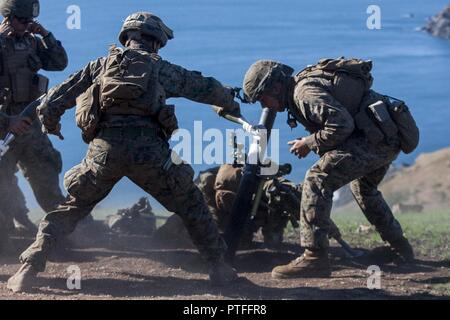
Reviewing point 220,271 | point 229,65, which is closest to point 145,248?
point 220,271

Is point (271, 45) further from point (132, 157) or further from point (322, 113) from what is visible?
point (132, 157)

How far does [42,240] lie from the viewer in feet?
25.7

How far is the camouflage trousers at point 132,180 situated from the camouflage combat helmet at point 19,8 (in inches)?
73.4

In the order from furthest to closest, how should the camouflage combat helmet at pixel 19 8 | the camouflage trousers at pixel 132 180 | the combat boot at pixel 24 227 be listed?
the combat boot at pixel 24 227
the camouflage combat helmet at pixel 19 8
the camouflage trousers at pixel 132 180

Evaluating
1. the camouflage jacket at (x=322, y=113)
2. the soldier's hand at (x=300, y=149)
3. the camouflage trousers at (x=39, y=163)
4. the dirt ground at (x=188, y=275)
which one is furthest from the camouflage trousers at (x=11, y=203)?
the camouflage jacket at (x=322, y=113)

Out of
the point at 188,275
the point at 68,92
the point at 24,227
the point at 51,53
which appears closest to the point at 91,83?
the point at 68,92

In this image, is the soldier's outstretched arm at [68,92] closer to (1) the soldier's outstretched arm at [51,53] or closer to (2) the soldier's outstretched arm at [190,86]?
(2) the soldier's outstretched arm at [190,86]

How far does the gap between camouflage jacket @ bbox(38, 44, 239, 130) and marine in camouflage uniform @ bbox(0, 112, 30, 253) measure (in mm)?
1017

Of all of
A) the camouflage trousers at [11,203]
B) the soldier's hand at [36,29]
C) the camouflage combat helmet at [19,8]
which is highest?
the camouflage combat helmet at [19,8]

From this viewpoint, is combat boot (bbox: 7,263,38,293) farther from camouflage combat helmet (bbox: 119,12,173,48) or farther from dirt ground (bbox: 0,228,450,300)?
camouflage combat helmet (bbox: 119,12,173,48)

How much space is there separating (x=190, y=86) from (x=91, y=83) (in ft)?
2.33

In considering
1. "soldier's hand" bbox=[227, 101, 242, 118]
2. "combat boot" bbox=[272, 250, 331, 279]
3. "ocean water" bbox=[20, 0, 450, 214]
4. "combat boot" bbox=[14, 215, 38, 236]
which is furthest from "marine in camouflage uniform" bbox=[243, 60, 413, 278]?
"ocean water" bbox=[20, 0, 450, 214]

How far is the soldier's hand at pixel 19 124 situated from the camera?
344 inches

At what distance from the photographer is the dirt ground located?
25.4ft
